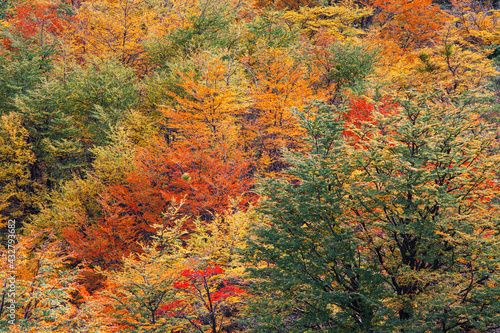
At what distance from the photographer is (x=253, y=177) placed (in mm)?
20688

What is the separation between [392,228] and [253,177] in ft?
41.9

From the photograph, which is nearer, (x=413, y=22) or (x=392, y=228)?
(x=392, y=228)

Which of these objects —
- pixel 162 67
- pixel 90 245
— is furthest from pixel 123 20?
pixel 90 245

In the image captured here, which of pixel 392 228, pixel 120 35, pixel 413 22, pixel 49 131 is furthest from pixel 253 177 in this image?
pixel 413 22

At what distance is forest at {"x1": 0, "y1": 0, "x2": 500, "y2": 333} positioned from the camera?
880 centimetres

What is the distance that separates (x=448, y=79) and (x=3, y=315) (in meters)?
21.7

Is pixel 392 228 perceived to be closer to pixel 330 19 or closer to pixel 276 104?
pixel 276 104

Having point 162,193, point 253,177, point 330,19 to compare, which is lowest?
point 253,177

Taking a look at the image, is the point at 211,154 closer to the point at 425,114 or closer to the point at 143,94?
the point at 425,114

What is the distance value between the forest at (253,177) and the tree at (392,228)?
7 cm

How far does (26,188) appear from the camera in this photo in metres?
26.6

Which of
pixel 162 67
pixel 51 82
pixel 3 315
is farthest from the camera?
pixel 162 67

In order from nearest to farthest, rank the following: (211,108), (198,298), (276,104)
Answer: (198,298) → (211,108) → (276,104)

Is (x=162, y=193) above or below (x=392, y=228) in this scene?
below
